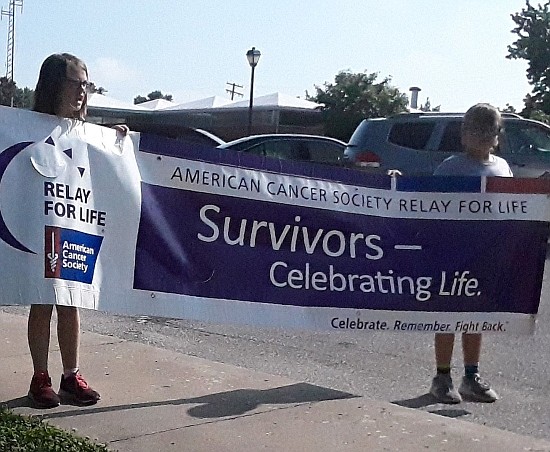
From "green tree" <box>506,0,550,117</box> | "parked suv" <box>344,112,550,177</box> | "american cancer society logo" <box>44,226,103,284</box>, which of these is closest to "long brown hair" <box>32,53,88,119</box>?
"american cancer society logo" <box>44,226,103,284</box>

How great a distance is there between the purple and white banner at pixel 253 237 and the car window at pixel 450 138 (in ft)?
27.4

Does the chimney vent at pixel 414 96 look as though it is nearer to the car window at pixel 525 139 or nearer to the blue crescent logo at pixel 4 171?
the car window at pixel 525 139

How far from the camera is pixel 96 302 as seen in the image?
502 centimetres

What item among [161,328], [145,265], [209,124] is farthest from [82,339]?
[209,124]

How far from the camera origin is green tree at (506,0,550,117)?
40.8 metres

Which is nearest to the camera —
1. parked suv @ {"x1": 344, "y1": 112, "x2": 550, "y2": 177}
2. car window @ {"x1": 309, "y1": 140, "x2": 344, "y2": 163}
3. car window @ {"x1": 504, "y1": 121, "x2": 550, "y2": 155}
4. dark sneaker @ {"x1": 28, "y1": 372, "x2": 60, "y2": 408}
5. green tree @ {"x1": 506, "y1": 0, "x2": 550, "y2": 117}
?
dark sneaker @ {"x1": 28, "y1": 372, "x2": 60, "y2": 408}

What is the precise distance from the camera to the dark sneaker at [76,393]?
17.4ft

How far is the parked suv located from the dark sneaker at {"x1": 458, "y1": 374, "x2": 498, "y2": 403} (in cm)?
812

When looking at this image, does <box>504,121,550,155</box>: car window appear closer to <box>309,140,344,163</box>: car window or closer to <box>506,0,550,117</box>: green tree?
<box>309,140,344,163</box>: car window

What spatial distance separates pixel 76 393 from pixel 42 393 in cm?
19

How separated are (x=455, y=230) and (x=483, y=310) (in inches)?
19.3

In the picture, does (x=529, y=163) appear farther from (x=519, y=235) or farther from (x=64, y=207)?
Answer: (x=64, y=207)

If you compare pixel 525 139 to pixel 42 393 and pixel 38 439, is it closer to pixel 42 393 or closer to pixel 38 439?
pixel 42 393

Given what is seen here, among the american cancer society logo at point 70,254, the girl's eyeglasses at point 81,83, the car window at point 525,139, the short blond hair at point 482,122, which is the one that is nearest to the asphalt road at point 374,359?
the short blond hair at point 482,122
